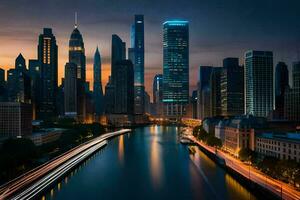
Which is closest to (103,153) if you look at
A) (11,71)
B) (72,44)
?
(11,71)

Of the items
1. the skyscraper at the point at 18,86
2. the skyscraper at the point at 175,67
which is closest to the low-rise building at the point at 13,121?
the skyscraper at the point at 18,86

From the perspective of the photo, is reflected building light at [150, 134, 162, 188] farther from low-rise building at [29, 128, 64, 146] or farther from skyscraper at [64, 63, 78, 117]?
skyscraper at [64, 63, 78, 117]

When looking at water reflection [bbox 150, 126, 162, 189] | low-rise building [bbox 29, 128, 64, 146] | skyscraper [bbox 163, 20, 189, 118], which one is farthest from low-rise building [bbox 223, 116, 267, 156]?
skyscraper [bbox 163, 20, 189, 118]

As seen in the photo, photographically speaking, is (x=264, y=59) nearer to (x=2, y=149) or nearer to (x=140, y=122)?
(x=140, y=122)

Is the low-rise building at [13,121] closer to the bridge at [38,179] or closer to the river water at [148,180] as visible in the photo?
the river water at [148,180]

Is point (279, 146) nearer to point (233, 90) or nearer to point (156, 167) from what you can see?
point (156, 167)

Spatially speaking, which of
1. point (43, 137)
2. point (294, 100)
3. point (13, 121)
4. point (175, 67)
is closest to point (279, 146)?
point (43, 137)
